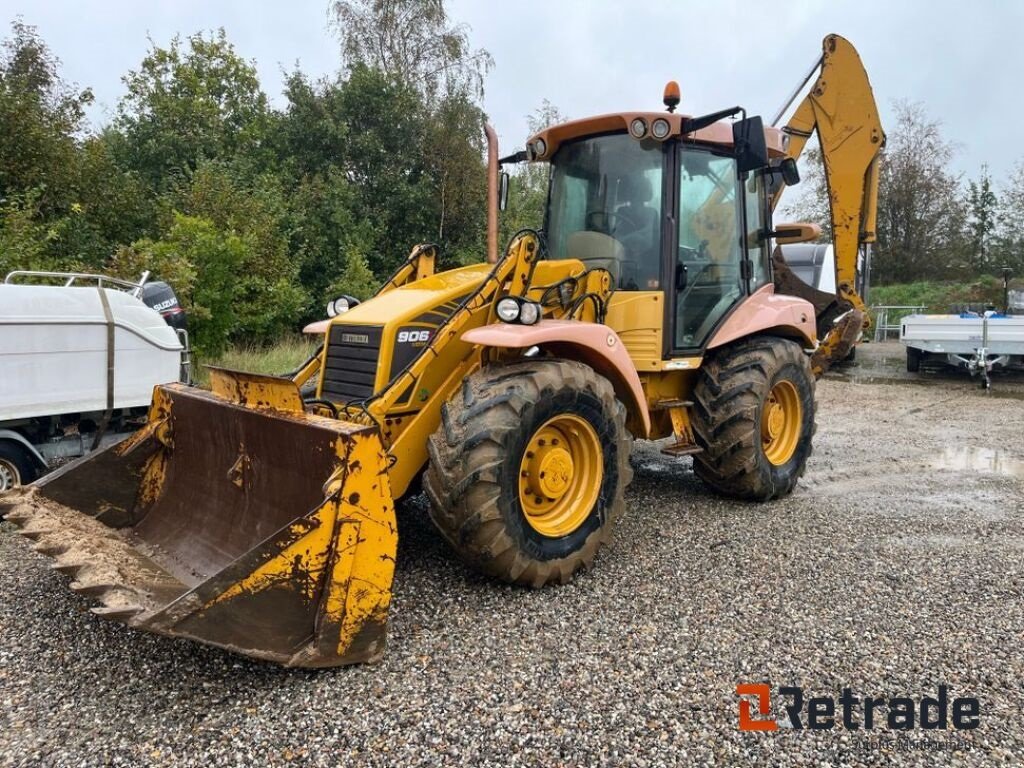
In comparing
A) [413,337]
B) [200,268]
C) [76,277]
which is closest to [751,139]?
[413,337]

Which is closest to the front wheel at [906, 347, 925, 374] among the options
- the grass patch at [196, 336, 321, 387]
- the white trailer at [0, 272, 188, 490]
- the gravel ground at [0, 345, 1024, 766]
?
the gravel ground at [0, 345, 1024, 766]

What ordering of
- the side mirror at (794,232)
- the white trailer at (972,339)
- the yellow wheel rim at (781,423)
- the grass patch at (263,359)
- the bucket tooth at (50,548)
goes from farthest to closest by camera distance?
1. the white trailer at (972,339)
2. the grass patch at (263,359)
3. the side mirror at (794,232)
4. the yellow wheel rim at (781,423)
5. the bucket tooth at (50,548)

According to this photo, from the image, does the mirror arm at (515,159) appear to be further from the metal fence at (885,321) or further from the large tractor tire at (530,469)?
the metal fence at (885,321)

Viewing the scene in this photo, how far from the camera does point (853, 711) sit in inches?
102

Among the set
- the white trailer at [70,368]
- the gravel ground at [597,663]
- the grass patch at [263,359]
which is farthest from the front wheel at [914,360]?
the white trailer at [70,368]

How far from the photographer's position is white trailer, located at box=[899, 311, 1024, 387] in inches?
468

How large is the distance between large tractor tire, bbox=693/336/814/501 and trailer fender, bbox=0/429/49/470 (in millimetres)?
4566

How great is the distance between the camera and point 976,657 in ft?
9.66

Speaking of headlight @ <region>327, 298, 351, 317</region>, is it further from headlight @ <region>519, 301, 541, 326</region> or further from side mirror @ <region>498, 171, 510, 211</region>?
headlight @ <region>519, 301, 541, 326</region>

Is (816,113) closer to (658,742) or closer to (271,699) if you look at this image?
(658,742)

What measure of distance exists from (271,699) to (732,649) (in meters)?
1.86

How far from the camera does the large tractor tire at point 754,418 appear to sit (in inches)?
186

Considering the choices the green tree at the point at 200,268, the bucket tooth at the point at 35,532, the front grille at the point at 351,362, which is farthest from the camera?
the green tree at the point at 200,268

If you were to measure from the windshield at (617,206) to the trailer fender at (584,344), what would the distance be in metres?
0.84
